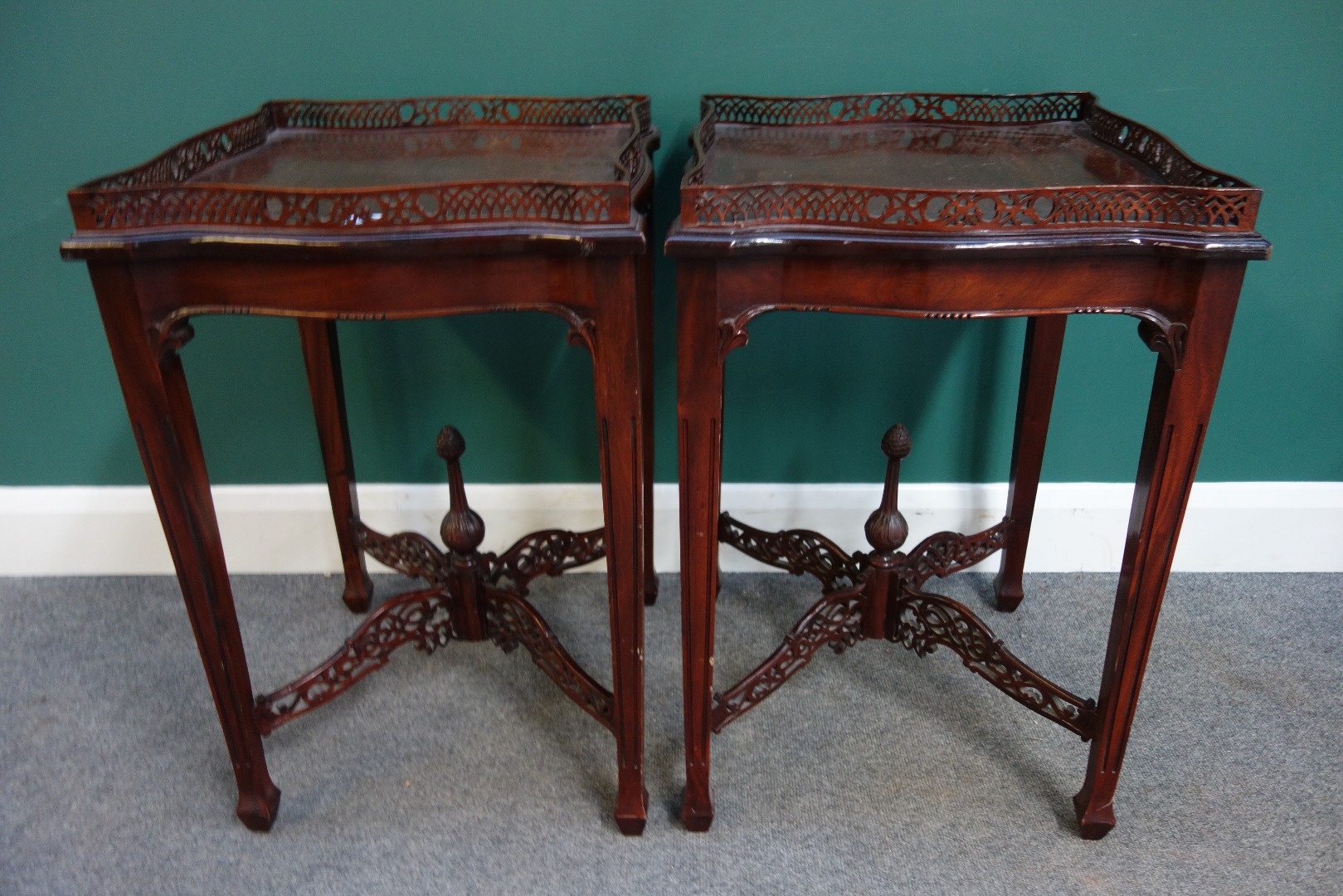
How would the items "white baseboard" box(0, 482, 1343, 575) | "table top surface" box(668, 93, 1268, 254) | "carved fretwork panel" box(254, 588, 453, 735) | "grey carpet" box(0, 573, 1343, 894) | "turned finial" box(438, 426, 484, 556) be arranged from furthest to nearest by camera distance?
"white baseboard" box(0, 482, 1343, 575) → "turned finial" box(438, 426, 484, 556) → "carved fretwork panel" box(254, 588, 453, 735) → "grey carpet" box(0, 573, 1343, 894) → "table top surface" box(668, 93, 1268, 254)

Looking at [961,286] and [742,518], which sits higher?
[961,286]

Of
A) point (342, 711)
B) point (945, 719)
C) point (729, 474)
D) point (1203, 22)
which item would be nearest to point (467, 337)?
point (729, 474)

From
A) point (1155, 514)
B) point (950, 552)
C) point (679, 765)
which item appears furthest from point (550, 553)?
point (1155, 514)

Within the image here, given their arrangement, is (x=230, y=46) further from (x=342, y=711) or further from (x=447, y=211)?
(x=342, y=711)

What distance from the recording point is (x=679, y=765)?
4.77 ft

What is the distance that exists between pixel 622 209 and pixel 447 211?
0.19 m

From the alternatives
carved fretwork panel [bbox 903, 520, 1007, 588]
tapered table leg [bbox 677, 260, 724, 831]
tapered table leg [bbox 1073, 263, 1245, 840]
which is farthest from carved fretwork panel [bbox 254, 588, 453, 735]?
tapered table leg [bbox 1073, 263, 1245, 840]

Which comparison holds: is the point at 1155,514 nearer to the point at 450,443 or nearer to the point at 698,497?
the point at 698,497

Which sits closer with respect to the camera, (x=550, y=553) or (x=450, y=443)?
(x=450, y=443)

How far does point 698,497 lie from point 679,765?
0.51 m

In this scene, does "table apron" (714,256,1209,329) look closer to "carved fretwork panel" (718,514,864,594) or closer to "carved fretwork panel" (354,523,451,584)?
"carved fretwork panel" (718,514,864,594)

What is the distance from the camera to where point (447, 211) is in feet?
3.39

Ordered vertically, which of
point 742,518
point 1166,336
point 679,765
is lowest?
point 679,765

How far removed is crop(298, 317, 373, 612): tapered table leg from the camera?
5.22 feet
